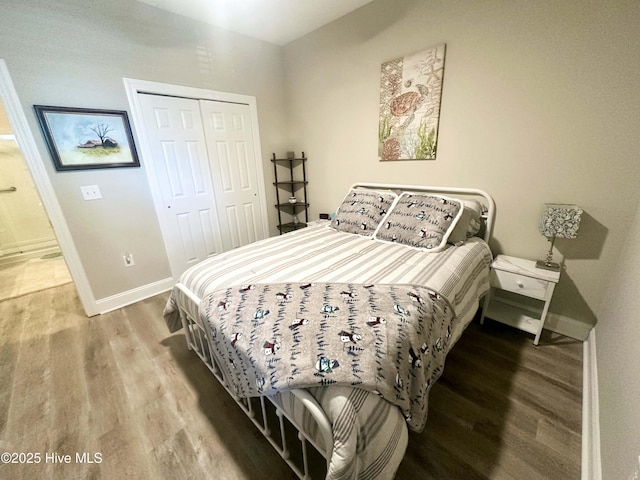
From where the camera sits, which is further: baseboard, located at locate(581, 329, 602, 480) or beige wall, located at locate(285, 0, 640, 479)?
beige wall, located at locate(285, 0, 640, 479)

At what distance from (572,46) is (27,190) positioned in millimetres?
7023

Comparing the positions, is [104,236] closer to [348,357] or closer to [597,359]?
[348,357]

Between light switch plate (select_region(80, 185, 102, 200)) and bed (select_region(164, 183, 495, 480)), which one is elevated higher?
light switch plate (select_region(80, 185, 102, 200))

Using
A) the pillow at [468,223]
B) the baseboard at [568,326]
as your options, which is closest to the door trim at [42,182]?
the pillow at [468,223]

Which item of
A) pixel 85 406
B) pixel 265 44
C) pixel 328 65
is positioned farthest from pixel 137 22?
pixel 85 406

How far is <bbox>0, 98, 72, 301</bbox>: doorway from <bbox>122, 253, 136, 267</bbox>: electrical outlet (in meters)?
1.76

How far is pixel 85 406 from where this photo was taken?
1431 millimetres

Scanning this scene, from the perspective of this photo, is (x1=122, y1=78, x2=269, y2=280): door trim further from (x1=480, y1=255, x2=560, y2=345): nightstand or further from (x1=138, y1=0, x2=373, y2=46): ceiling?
(x1=480, y1=255, x2=560, y2=345): nightstand

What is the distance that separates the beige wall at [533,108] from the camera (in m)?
1.41

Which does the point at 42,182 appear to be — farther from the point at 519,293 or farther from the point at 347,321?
the point at 519,293

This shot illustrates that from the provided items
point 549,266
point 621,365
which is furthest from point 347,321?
point 549,266

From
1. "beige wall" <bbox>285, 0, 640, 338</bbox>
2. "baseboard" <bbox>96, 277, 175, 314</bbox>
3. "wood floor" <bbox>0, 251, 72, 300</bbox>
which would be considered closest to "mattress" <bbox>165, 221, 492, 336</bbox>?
"beige wall" <bbox>285, 0, 640, 338</bbox>

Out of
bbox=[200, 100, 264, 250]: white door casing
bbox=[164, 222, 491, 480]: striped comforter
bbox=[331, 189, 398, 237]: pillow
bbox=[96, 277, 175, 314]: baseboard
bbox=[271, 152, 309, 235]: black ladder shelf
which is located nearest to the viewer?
bbox=[164, 222, 491, 480]: striped comforter

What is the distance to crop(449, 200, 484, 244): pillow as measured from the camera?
1.78 meters
